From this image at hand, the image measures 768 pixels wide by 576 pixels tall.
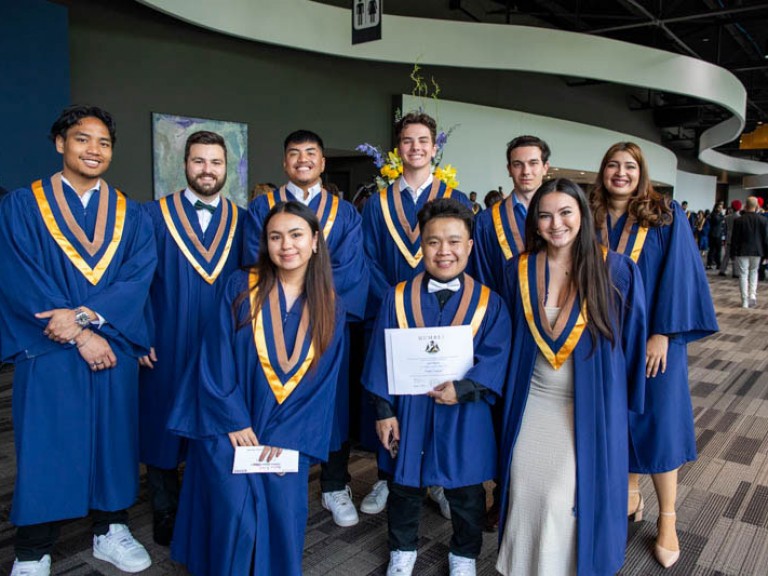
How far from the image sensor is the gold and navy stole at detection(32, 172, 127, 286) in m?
2.35

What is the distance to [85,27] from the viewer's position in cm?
636

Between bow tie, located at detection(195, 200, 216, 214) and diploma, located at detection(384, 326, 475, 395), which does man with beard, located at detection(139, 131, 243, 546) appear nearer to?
bow tie, located at detection(195, 200, 216, 214)

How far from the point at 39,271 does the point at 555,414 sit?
77.6 inches

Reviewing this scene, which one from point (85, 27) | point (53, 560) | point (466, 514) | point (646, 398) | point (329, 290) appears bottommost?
point (53, 560)

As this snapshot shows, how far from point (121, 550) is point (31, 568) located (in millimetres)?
320

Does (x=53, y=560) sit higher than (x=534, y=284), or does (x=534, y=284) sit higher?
(x=534, y=284)

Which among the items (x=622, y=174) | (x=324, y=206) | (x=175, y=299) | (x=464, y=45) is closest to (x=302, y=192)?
(x=324, y=206)

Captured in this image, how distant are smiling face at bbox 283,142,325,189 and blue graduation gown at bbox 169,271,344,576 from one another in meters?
0.86

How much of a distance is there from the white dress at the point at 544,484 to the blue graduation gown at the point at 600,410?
0.03 m

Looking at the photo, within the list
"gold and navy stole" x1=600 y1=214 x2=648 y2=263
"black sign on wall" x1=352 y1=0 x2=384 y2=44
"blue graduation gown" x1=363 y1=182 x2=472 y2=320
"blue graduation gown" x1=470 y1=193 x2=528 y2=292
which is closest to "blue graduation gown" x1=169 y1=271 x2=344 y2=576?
"blue graduation gown" x1=363 y1=182 x2=472 y2=320

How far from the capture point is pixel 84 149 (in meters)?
2.38

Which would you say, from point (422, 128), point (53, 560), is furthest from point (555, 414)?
point (53, 560)

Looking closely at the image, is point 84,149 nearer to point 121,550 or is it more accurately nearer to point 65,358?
point 65,358

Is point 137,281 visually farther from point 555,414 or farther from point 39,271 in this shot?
point 555,414
